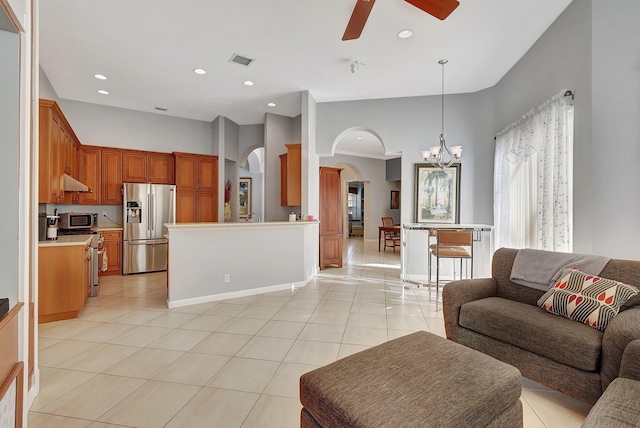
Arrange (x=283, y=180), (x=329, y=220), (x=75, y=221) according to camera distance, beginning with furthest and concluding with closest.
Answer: (x=329, y=220) → (x=283, y=180) → (x=75, y=221)

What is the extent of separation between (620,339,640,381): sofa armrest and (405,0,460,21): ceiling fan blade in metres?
2.35

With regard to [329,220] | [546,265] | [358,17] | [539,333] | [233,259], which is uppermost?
[358,17]

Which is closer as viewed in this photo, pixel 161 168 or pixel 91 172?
pixel 91 172

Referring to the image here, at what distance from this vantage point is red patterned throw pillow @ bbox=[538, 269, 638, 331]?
5.77ft

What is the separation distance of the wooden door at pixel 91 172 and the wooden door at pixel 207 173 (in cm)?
168

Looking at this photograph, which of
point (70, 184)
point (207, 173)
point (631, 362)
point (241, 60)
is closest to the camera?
point (631, 362)

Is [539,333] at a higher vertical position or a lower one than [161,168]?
lower

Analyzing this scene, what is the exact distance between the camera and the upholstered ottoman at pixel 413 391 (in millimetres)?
1026

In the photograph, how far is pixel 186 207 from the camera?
5844 mm

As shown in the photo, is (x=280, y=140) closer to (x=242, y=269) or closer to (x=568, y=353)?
(x=242, y=269)

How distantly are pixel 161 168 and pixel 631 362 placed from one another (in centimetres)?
661

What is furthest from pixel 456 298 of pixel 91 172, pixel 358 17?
pixel 91 172

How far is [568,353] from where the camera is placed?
1.67 metres

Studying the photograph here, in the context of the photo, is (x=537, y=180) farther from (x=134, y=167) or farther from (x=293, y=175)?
(x=134, y=167)
